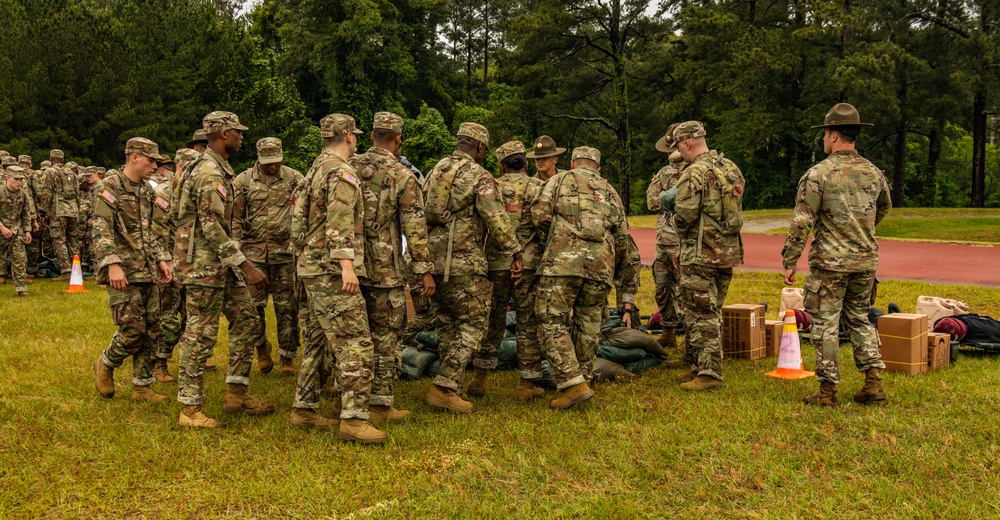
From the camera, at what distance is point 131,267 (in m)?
6.90

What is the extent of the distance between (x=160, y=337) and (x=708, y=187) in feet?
18.1

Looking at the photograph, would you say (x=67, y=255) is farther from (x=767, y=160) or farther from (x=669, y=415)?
(x=767, y=160)

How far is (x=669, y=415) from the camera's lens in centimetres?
618

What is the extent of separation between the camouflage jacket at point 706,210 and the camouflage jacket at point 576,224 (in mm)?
715

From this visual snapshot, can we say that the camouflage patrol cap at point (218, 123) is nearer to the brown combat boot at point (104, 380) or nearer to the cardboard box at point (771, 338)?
the brown combat boot at point (104, 380)

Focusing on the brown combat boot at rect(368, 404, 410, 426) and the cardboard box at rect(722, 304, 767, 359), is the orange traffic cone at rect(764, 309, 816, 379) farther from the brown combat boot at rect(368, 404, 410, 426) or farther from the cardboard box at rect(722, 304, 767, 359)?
the brown combat boot at rect(368, 404, 410, 426)

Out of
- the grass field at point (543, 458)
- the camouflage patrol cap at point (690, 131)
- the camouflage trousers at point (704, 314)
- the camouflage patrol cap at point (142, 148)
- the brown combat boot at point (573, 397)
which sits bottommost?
the grass field at point (543, 458)

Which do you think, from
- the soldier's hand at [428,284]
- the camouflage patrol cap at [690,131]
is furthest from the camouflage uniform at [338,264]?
the camouflage patrol cap at [690,131]

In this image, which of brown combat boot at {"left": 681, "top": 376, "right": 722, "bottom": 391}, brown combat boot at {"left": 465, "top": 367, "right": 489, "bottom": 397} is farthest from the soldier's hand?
brown combat boot at {"left": 681, "top": 376, "right": 722, "bottom": 391}

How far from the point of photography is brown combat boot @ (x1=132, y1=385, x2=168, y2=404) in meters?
6.81

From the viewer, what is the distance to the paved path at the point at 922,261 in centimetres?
1460

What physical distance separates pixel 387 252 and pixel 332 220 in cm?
64

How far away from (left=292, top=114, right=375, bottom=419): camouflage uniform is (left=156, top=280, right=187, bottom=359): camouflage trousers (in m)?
2.36

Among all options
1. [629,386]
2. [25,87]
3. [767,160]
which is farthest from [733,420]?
[767,160]
